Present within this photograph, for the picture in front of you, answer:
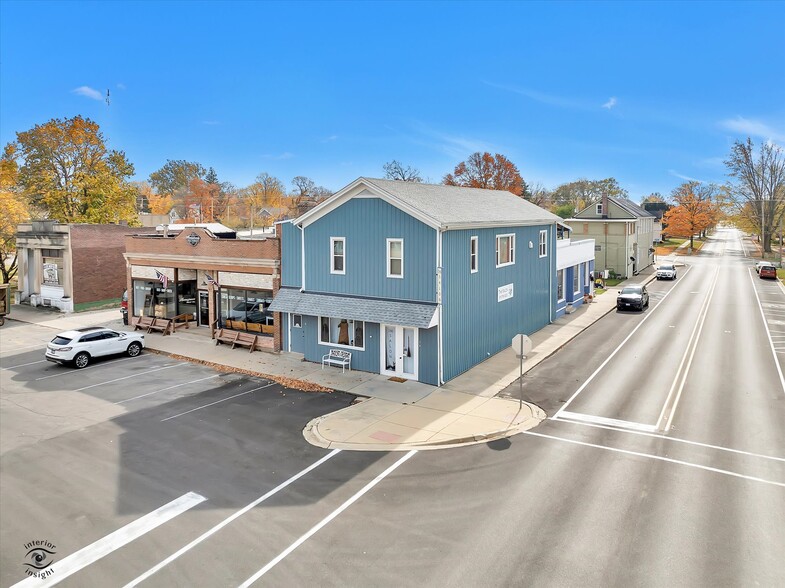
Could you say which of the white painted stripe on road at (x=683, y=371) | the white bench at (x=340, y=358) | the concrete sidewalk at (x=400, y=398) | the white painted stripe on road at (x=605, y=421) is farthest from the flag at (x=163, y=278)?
the white painted stripe on road at (x=683, y=371)

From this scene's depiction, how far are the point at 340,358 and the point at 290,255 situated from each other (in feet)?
18.5

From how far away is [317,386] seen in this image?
821 inches

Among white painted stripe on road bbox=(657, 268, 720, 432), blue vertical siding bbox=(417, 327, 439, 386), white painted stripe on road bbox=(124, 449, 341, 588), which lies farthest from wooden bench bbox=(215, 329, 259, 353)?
white painted stripe on road bbox=(657, 268, 720, 432)

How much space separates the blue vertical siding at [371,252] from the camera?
68.2 feet

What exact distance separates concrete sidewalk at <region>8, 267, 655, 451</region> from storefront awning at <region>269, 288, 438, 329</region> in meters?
2.41

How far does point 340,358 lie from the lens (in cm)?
2308

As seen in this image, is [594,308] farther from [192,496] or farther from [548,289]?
[192,496]

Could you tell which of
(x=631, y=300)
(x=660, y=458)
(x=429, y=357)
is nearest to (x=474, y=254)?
(x=429, y=357)

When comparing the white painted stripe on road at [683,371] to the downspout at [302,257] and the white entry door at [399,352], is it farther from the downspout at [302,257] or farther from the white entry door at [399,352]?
the downspout at [302,257]

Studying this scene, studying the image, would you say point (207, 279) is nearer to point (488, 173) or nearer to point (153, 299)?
point (153, 299)

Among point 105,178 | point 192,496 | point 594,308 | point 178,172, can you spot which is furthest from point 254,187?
point 192,496

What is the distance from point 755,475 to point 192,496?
1330cm

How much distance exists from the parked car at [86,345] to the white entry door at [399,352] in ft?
42.7
